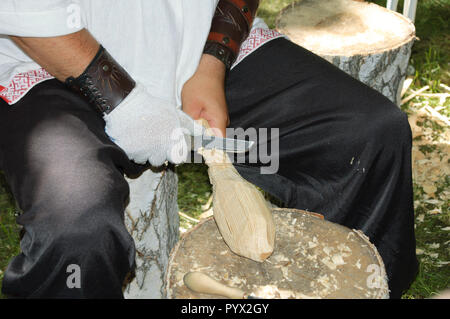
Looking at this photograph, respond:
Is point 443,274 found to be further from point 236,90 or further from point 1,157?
point 1,157

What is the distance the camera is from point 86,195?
4.06ft

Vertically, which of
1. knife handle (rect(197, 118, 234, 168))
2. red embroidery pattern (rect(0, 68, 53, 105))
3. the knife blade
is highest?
red embroidery pattern (rect(0, 68, 53, 105))

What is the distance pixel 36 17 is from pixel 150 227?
2.60ft

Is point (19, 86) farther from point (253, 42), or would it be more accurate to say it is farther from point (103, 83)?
point (253, 42)

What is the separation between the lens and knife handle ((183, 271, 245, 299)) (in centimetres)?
123

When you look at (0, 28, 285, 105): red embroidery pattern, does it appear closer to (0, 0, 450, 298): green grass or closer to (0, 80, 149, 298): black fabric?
(0, 80, 149, 298): black fabric

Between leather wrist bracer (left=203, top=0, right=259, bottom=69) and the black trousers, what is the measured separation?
3.6 inches

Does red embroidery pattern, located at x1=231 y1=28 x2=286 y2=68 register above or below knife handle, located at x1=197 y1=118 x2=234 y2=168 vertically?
above

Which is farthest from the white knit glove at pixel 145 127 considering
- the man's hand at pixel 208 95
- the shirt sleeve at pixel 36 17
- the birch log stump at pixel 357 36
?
the birch log stump at pixel 357 36

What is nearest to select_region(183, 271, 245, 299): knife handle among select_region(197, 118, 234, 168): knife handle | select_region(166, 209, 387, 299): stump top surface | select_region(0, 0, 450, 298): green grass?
select_region(166, 209, 387, 299): stump top surface

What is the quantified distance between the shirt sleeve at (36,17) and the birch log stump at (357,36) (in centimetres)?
117

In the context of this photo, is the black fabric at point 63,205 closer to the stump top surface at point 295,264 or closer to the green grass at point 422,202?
the stump top surface at point 295,264

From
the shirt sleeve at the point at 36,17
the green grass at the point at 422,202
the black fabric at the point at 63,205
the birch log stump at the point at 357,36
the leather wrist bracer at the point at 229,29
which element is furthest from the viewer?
the birch log stump at the point at 357,36

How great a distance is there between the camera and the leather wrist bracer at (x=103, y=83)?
145 cm
